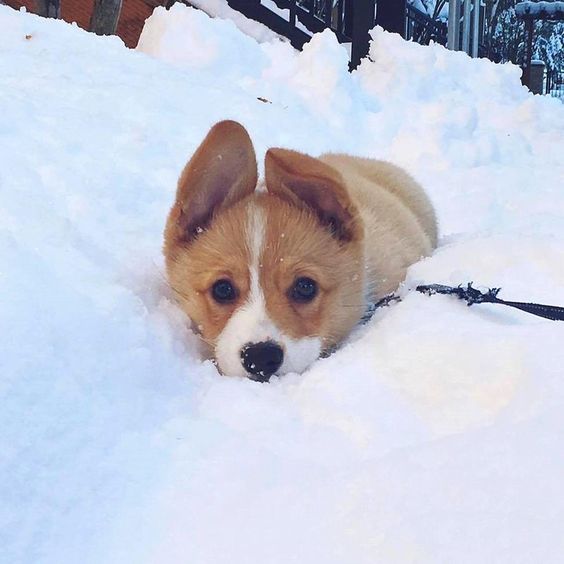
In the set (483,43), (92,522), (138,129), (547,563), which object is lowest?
(92,522)

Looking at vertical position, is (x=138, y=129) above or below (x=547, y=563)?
above

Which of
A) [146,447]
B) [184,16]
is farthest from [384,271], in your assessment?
[184,16]

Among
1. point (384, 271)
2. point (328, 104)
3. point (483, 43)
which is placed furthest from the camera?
point (483, 43)

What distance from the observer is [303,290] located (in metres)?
2.44

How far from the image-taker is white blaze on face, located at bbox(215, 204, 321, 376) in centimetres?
221

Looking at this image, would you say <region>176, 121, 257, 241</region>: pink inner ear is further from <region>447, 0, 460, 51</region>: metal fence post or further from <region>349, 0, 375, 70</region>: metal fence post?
<region>447, 0, 460, 51</region>: metal fence post

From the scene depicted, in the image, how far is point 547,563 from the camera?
1.10 m

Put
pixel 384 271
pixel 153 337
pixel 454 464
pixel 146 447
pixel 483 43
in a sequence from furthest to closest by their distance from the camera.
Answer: pixel 483 43
pixel 384 271
pixel 153 337
pixel 146 447
pixel 454 464

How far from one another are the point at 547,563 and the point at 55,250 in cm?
160

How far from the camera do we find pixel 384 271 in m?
2.92

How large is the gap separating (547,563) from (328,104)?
5441 millimetres

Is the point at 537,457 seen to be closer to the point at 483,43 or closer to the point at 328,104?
the point at 328,104

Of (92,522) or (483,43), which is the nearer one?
(92,522)

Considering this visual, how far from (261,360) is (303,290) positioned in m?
0.35
